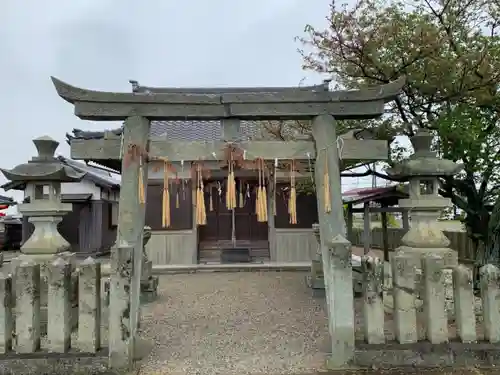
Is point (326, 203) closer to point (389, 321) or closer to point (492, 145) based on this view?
point (389, 321)

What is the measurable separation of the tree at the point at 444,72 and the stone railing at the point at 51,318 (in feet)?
19.2

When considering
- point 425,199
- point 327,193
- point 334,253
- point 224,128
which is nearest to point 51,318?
point 224,128

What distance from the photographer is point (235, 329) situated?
5.75 meters

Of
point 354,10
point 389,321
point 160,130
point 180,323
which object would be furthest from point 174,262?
point 354,10

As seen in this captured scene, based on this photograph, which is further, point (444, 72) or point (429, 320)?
point (444, 72)

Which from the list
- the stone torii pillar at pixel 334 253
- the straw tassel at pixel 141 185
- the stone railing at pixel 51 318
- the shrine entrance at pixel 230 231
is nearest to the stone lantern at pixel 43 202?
the stone railing at pixel 51 318

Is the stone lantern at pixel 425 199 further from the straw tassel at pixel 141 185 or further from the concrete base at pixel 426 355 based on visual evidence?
the straw tassel at pixel 141 185

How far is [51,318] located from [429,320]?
13.1 ft

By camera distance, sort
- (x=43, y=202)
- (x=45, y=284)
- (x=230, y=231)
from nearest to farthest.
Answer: (x=45, y=284), (x=43, y=202), (x=230, y=231)

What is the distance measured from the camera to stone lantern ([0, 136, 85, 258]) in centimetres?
629

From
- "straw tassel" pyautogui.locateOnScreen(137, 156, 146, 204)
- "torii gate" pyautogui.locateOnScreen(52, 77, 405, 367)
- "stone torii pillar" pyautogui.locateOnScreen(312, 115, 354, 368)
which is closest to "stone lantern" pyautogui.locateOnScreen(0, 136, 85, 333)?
"torii gate" pyautogui.locateOnScreen(52, 77, 405, 367)

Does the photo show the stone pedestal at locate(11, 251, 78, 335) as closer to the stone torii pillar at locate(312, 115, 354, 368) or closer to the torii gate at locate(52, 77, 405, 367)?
the torii gate at locate(52, 77, 405, 367)

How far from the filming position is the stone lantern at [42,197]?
6293 millimetres

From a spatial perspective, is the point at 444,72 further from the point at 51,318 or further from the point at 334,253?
the point at 51,318
